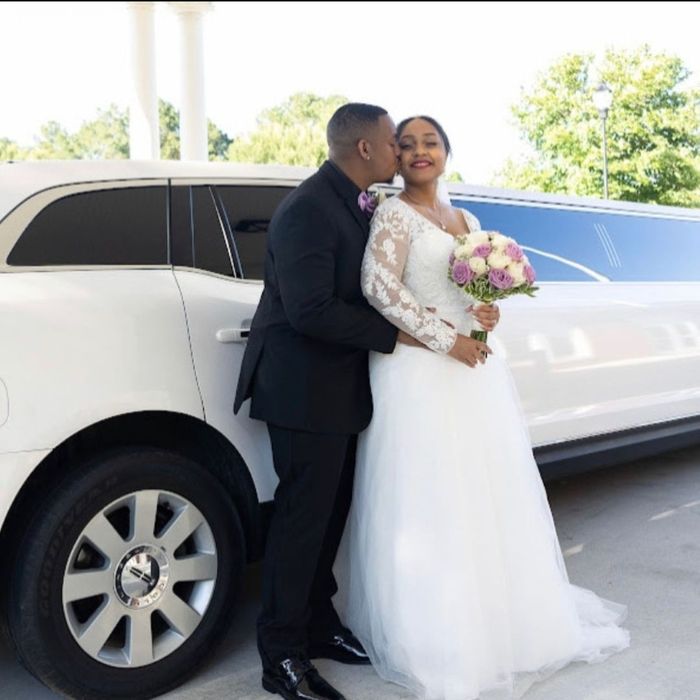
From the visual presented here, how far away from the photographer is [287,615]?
2.63 meters

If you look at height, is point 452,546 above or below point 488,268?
below

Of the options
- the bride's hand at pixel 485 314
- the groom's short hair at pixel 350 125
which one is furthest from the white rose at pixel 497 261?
the groom's short hair at pixel 350 125

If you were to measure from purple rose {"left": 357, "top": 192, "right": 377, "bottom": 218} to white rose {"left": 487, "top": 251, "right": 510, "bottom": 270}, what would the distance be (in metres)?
0.40

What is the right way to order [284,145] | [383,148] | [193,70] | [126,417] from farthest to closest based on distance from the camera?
[284,145]
[193,70]
[383,148]
[126,417]

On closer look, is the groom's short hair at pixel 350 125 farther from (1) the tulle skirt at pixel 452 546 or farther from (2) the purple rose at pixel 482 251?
(1) the tulle skirt at pixel 452 546

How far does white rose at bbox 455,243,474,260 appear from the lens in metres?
2.61

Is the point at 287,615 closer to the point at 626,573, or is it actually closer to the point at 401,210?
the point at 401,210

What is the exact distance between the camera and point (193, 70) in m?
21.9

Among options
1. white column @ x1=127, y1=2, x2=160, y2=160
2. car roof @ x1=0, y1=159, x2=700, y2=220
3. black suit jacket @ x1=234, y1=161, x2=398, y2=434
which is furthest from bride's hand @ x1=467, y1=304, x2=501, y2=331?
white column @ x1=127, y1=2, x2=160, y2=160

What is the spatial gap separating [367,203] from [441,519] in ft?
3.21

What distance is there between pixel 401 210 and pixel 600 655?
154cm

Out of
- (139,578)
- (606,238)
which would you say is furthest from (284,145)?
(139,578)

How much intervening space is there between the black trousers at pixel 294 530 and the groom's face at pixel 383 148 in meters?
0.80

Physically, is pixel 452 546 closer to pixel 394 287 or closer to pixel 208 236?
pixel 394 287
